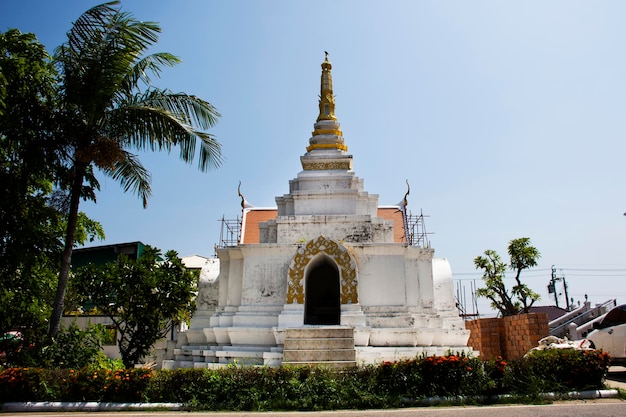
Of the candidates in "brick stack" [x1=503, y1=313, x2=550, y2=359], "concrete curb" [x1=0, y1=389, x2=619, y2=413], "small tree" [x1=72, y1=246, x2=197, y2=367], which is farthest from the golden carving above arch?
"concrete curb" [x1=0, y1=389, x2=619, y2=413]

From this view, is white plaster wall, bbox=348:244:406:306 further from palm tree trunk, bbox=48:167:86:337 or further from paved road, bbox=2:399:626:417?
palm tree trunk, bbox=48:167:86:337

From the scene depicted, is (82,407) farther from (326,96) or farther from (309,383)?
(326,96)

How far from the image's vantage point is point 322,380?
25.4ft

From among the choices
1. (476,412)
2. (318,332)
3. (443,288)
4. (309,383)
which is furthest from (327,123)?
(476,412)

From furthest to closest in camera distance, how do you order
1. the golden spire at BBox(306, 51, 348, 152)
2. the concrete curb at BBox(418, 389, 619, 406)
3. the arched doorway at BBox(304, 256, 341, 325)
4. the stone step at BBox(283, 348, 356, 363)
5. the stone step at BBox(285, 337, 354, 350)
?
the golden spire at BBox(306, 51, 348, 152)
the arched doorway at BBox(304, 256, 341, 325)
the stone step at BBox(285, 337, 354, 350)
the stone step at BBox(283, 348, 356, 363)
the concrete curb at BBox(418, 389, 619, 406)

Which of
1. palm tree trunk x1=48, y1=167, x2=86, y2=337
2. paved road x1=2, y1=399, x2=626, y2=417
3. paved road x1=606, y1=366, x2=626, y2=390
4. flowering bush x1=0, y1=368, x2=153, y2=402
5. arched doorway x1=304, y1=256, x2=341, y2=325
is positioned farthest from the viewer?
arched doorway x1=304, y1=256, x2=341, y2=325

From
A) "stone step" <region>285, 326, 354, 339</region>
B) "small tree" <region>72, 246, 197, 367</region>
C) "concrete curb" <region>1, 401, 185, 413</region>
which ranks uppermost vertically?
"small tree" <region>72, 246, 197, 367</region>

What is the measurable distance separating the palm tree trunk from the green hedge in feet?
5.85

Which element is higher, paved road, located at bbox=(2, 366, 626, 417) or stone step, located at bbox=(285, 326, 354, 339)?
stone step, located at bbox=(285, 326, 354, 339)

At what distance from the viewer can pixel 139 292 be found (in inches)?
431

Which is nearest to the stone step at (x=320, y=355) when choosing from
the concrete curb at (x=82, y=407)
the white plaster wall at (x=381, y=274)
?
the white plaster wall at (x=381, y=274)

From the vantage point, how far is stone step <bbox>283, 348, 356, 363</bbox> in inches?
396

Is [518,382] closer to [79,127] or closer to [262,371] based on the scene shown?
[262,371]

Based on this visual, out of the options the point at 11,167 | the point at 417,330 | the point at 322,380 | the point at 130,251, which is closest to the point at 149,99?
the point at 11,167
